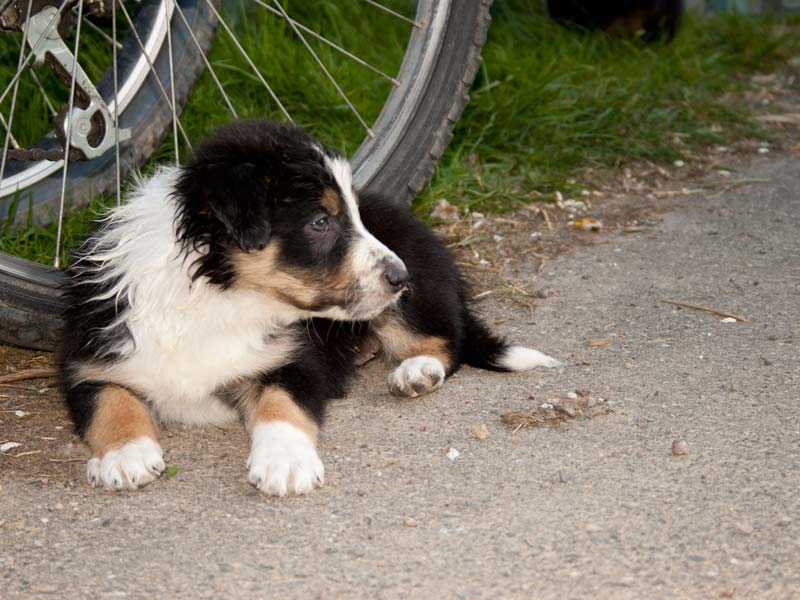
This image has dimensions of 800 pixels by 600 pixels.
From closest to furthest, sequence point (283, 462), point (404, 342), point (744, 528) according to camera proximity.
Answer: point (744, 528) → point (283, 462) → point (404, 342)

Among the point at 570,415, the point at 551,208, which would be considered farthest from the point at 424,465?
the point at 551,208

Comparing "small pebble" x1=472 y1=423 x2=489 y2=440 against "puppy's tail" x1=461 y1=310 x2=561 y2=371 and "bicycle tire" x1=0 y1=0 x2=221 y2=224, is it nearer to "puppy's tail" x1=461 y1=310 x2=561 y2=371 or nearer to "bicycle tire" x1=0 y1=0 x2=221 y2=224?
"puppy's tail" x1=461 y1=310 x2=561 y2=371

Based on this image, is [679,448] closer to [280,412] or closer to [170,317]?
[280,412]

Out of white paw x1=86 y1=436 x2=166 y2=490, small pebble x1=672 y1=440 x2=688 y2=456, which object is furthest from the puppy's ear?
small pebble x1=672 y1=440 x2=688 y2=456

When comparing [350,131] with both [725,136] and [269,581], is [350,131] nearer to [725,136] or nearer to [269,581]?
[725,136]

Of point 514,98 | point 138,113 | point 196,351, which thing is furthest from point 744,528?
point 514,98

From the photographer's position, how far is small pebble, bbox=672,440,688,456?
9.40 feet

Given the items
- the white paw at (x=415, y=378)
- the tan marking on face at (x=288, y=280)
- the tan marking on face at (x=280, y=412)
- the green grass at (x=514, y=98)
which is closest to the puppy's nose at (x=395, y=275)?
the tan marking on face at (x=288, y=280)

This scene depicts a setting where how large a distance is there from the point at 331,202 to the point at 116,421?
2.71 feet

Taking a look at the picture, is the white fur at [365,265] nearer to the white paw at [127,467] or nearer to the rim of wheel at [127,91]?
the white paw at [127,467]

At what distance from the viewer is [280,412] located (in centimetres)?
308

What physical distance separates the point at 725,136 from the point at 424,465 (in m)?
3.37

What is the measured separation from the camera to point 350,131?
192 inches

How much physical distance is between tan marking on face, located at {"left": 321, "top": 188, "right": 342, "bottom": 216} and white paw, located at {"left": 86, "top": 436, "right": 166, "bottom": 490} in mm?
784
